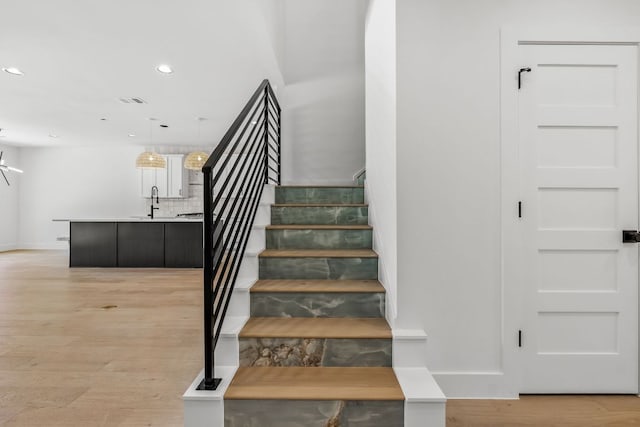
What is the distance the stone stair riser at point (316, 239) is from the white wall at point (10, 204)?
976 centimetres

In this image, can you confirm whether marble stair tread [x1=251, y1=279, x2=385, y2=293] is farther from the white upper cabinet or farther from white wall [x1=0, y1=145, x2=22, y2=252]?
white wall [x1=0, y1=145, x2=22, y2=252]

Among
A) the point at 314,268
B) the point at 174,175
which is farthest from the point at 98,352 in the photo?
the point at 174,175

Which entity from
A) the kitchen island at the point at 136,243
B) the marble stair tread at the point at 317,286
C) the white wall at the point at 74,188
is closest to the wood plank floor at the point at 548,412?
the marble stair tread at the point at 317,286

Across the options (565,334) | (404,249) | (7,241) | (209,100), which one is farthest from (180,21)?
(7,241)

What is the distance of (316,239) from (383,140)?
37.4 inches

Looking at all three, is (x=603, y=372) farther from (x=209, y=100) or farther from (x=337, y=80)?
(x=209, y=100)

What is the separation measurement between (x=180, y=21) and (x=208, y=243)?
273cm

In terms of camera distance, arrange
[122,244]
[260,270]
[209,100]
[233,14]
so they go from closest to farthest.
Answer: [260,270]
[233,14]
[209,100]
[122,244]

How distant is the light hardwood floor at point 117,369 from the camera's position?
5.95 feet

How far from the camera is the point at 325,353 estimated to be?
187 centimetres

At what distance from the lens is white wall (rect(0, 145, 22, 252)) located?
28.3 ft

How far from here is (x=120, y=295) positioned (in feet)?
13.6

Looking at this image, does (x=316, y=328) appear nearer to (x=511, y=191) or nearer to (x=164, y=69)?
(x=511, y=191)

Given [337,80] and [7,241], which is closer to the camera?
[337,80]
